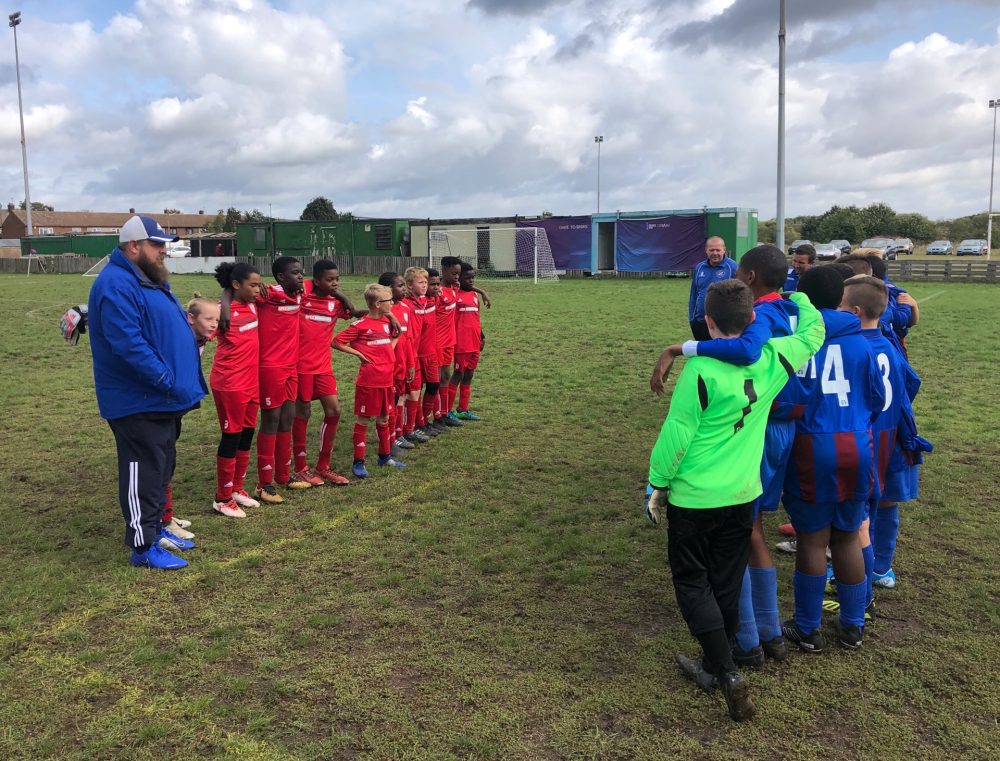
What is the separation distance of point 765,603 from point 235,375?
4231 mm

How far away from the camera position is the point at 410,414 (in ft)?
27.5

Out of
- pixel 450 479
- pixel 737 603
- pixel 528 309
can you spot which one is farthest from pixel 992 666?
pixel 528 309

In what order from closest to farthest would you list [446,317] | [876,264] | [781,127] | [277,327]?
[876,264] → [277,327] → [446,317] → [781,127]

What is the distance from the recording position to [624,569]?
5.07 meters

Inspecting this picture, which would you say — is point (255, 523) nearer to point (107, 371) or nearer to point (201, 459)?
point (107, 371)

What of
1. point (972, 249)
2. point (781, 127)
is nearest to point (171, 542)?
point (781, 127)

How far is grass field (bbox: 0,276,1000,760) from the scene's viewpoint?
3.29 m

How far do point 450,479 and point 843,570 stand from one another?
3.90 meters

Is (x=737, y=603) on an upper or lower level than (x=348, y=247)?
lower

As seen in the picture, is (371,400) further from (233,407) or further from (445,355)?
(445,355)

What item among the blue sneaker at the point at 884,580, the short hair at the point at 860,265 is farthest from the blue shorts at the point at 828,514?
the short hair at the point at 860,265

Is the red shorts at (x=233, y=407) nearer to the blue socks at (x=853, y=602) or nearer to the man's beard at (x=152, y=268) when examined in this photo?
the man's beard at (x=152, y=268)

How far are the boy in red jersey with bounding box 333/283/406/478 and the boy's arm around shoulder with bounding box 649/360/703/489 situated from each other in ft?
13.8

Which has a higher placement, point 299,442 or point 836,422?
point 836,422
